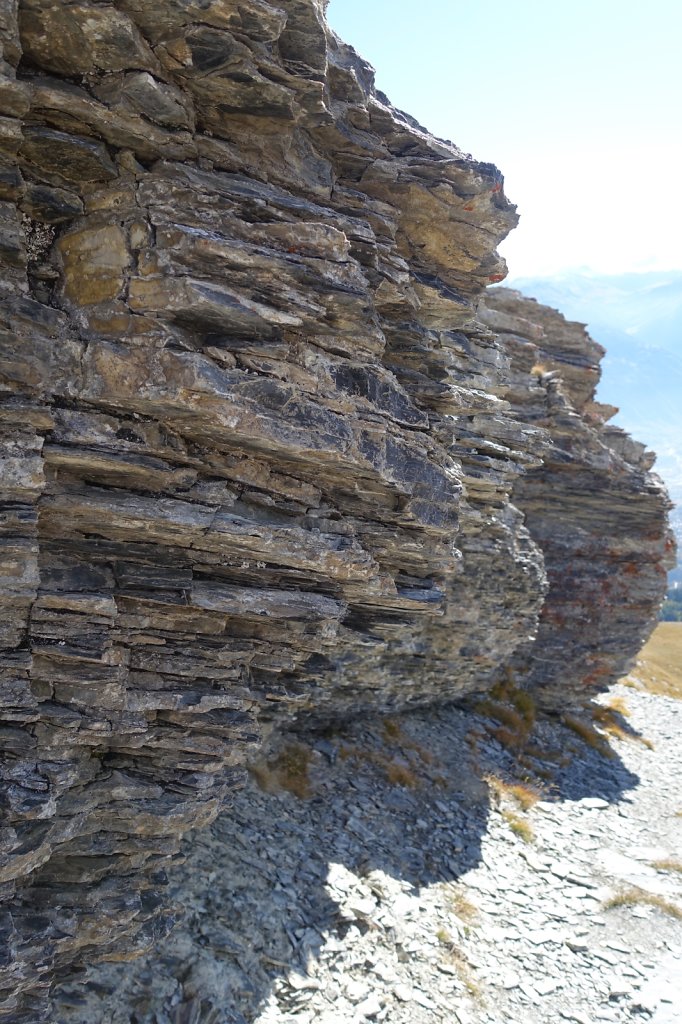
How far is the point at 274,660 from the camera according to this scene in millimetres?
14797

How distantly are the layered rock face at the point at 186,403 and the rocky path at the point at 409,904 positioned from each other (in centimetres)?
254

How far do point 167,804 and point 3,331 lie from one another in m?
9.96

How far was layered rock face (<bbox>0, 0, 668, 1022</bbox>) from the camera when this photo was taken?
33.2ft

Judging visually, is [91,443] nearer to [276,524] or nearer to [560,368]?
[276,524]

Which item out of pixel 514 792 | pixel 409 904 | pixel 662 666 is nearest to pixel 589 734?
pixel 514 792

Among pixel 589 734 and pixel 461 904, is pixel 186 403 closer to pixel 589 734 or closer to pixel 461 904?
pixel 461 904

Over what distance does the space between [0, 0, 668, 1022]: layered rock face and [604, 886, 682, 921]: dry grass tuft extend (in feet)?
54.2

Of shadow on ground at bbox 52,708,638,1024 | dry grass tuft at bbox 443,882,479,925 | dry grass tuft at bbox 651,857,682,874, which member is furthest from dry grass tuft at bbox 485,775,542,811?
dry grass tuft at bbox 443,882,479,925

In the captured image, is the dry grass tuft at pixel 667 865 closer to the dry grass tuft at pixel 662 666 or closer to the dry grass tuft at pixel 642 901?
the dry grass tuft at pixel 642 901

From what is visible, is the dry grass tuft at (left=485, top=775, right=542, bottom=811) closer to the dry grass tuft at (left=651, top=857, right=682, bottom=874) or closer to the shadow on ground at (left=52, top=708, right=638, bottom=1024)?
the shadow on ground at (left=52, top=708, right=638, bottom=1024)

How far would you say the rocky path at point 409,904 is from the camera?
1582 cm

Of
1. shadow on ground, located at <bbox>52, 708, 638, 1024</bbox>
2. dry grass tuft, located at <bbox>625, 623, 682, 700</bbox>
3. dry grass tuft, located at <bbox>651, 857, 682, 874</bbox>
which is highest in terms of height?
dry grass tuft, located at <bbox>625, 623, 682, 700</bbox>

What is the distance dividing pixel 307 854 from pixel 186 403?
16.2 meters

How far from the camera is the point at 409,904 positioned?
20.7m
